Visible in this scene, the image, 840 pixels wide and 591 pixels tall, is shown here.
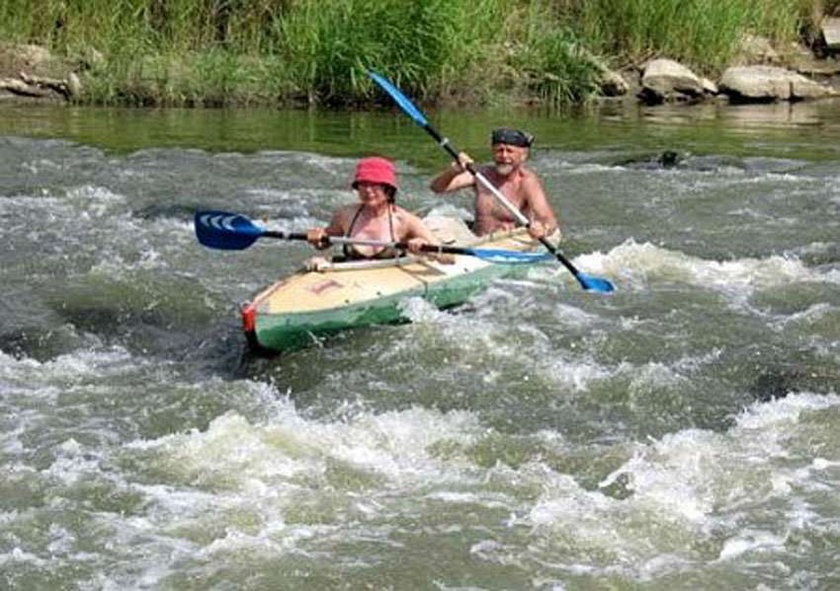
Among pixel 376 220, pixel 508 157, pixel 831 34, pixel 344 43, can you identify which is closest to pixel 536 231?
pixel 508 157

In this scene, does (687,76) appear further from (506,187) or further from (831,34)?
(506,187)

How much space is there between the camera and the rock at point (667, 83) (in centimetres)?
1744

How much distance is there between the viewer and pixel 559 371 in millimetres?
6254

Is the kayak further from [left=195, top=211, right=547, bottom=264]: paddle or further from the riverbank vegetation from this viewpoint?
the riverbank vegetation

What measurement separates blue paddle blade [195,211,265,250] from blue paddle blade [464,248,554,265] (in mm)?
1048

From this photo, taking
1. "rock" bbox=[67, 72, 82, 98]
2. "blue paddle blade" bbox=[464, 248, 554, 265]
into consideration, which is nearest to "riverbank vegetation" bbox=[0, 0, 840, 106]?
"rock" bbox=[67, 72, 82, 98]

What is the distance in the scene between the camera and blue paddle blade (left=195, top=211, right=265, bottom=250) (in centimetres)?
711

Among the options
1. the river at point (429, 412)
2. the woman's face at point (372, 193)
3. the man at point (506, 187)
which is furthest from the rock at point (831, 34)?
the woman's face at point (372, 193)

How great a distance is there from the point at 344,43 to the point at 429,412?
1016 cm

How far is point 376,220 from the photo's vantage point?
711 centimetres

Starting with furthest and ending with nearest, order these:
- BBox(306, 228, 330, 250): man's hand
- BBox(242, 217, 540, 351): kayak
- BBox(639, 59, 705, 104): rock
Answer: BBox(639, 59, 705, 104): rock < BBox(306, 228, 330, 250): man's hand < BBox(242, 217, 540, 351): kayak

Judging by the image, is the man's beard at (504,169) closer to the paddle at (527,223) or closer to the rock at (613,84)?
the paddle at (527,223)

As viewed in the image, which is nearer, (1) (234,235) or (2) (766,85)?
(1) (234,235)

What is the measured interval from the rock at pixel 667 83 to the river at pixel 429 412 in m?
7.13
